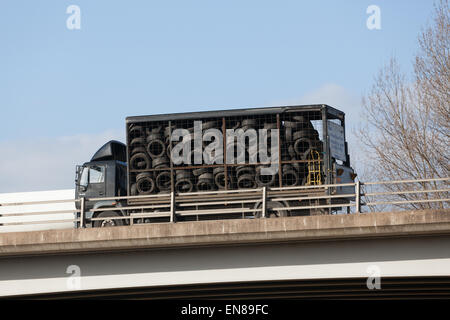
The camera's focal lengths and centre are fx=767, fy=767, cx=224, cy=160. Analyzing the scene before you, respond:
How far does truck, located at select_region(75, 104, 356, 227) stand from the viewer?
→ 23.4 m

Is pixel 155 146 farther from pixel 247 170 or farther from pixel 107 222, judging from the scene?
pixel 247 170

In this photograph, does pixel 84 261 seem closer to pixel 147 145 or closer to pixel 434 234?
pixel 147 145

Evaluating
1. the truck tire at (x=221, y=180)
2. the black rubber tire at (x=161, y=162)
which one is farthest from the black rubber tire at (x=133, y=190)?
the truck tire at (x=221, y=180)

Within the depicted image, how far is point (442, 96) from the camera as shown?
108ft

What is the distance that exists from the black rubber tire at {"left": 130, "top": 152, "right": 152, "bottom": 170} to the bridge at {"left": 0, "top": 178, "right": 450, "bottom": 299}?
490cm

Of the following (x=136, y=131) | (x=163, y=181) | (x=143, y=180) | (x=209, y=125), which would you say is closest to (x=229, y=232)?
(x=163, y=181)

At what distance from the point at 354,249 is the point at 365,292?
5.15m

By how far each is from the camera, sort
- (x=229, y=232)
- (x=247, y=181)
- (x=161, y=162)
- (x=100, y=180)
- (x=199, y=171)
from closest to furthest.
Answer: (x=229, y=232) < (x=247, y=181) < (x=199, y=171) < (x=161, y=162) < (x=100, y=180)

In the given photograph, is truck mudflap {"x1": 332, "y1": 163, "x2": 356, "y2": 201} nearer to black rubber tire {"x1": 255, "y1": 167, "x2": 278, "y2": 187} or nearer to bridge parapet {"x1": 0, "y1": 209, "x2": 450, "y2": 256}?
black rubber tire {"x1": 255, "y1": 167, "x2": 278, "y2": 187}

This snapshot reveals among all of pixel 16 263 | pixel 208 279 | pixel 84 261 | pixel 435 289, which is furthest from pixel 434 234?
pixel 16 263

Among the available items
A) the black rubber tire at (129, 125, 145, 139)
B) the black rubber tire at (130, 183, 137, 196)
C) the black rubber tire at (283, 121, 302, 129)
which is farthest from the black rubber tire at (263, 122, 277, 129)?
the black rubber tire at (130, 183, 137, 196)

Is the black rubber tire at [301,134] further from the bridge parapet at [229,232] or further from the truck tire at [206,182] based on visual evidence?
the bridge parapet at [229,232]

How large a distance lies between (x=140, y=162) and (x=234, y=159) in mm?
3066

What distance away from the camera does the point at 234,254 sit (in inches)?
763
